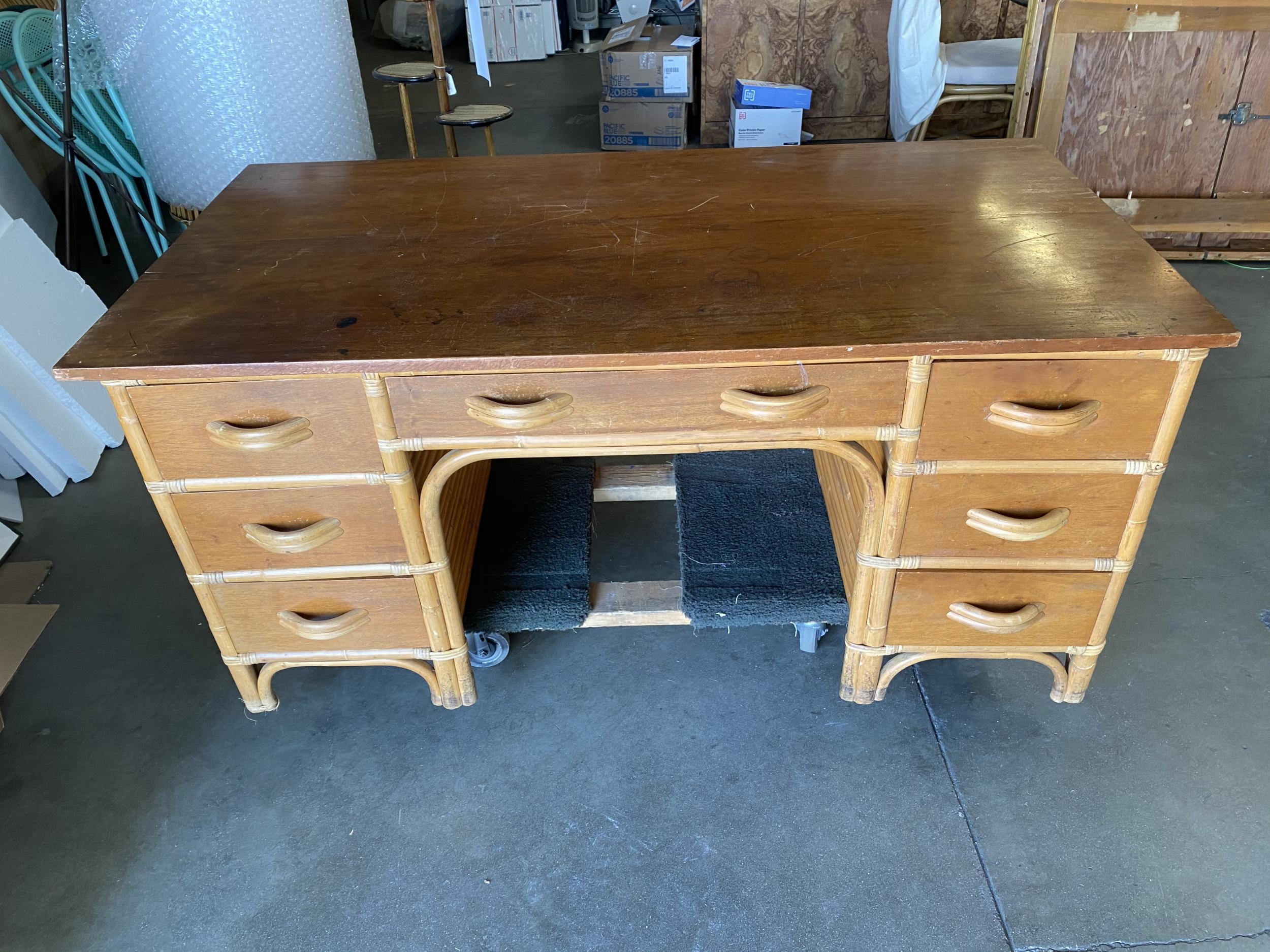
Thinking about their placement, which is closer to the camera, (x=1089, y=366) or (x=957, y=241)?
(x=1089, y=366)

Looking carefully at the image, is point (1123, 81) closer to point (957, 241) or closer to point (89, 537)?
point (957, 241)

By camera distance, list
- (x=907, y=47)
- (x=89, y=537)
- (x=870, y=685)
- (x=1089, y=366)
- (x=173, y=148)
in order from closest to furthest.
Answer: (x=1089, y=366) < (x=870, y=685) < (x=89, y=537) < (x=173, y=148) < (x=907, y=47)

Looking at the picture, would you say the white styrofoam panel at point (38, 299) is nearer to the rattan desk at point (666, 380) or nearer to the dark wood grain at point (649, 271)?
the dark wood grain at point (649, 271)

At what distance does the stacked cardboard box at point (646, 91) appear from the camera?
13.5 feet

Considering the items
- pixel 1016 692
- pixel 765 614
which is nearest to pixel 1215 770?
pixel 1016 692

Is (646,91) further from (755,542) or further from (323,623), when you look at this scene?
(323,623)

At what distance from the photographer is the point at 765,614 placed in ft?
4.97

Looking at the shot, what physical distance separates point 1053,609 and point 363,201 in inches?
52.3

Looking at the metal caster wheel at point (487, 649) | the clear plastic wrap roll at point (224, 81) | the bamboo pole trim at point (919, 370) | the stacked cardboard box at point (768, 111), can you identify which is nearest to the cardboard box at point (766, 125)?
the stacked cardboard box at point (768, 111)

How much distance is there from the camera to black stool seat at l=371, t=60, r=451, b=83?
283 centimetres

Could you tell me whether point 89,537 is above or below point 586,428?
below

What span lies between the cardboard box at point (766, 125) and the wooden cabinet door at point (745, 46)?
299 millimetres

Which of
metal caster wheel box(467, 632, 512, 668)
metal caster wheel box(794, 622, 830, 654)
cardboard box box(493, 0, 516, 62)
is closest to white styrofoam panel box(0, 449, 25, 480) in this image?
metal caster wheel box(467, 632, 512, 668)

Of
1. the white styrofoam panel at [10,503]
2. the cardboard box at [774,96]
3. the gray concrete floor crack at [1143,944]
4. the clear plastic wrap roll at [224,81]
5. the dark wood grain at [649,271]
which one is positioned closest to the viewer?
the dark wood grain at [649,271]
